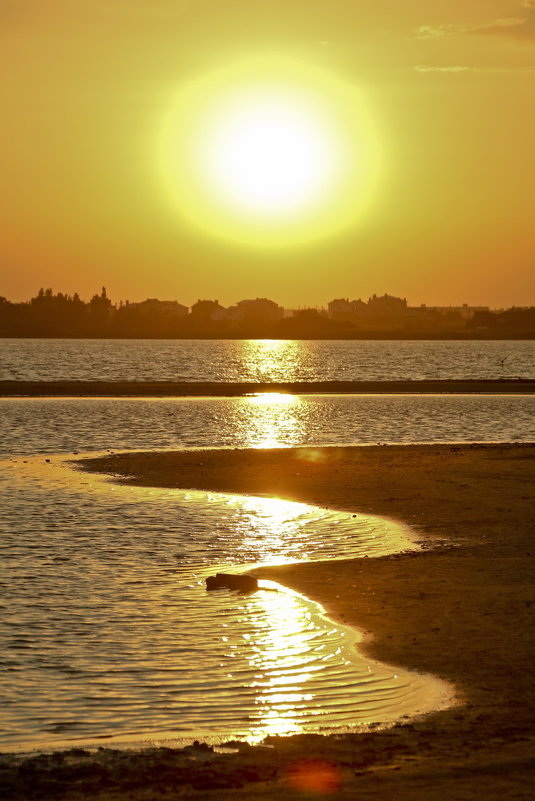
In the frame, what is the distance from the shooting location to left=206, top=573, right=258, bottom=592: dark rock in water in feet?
58.3

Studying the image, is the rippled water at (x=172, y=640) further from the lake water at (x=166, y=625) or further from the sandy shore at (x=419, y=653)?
the sandy shore at (x=419, y=653)

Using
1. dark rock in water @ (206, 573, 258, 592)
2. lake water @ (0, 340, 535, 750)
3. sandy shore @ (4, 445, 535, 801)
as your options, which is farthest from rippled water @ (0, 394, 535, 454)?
dark rock in water @ (206, 573, 258, 592)

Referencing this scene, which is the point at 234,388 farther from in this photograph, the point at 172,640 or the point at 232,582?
the point at 172,640

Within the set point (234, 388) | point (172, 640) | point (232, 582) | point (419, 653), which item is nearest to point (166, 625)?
point (172, 640)

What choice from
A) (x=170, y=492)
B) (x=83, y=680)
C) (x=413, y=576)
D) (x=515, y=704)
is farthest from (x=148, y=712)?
(x=170, y=492)

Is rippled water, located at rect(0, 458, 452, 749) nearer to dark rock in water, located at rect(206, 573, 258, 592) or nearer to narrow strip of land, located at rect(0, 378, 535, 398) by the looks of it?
dark rock in water, located at rect(206, 573, 258, 592)

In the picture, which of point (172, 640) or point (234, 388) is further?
point (234, 388)

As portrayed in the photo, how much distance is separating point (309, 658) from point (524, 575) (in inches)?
247

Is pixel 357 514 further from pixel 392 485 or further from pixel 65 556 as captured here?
pixel 65 556

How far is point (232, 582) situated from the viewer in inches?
703

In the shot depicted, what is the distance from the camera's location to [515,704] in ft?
38.9

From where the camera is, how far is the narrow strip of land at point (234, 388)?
296 feet

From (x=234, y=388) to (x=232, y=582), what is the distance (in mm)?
90160

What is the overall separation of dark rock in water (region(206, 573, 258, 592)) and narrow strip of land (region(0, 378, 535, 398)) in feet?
226
